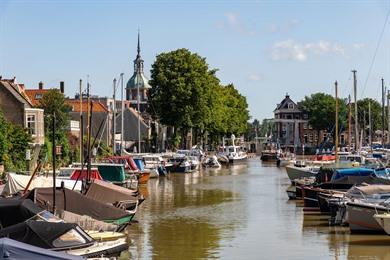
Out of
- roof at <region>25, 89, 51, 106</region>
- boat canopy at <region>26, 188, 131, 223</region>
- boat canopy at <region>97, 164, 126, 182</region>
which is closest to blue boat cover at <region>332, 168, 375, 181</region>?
boat canopy at <region>97, 164, 126, 182</region>

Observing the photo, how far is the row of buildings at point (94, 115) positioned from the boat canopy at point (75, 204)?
14.9m

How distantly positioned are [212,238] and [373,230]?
21.7ft

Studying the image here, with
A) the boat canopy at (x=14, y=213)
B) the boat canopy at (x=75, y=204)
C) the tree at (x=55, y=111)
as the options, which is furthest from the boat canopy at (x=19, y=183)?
the tree at (x=55, y=111)

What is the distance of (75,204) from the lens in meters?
31.6

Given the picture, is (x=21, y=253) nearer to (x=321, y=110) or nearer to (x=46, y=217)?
(x=46, y=217)

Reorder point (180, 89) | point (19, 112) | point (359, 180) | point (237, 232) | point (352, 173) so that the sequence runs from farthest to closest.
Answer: point (180, 89)
point (19, 112)
point (352, 173)
point (359, 180)
point (237, 232)

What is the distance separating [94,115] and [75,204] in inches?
3469

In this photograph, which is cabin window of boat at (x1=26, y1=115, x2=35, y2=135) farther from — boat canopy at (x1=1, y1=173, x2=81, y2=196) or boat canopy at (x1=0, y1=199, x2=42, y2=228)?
boat canopy at (x1=0, y1=199, x2=42, y2=228)

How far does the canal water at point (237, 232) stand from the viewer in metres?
31.2

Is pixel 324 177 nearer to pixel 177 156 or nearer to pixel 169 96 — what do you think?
pixel 177 156

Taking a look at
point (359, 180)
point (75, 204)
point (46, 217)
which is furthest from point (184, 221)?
point (46, 217)

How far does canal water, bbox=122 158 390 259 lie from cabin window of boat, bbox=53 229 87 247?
21.2ft

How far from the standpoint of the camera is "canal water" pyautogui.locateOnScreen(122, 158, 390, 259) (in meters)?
31.2

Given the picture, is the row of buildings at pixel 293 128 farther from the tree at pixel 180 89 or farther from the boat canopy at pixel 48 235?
the boat canopy at pixel 48 235
